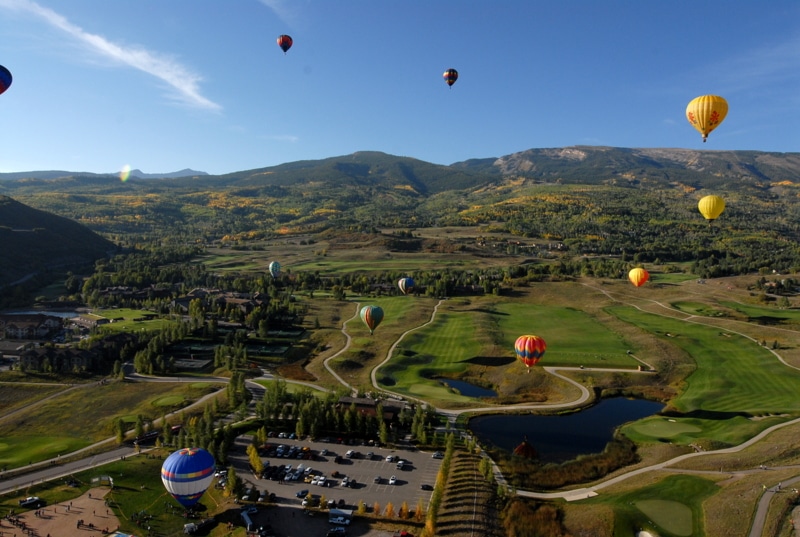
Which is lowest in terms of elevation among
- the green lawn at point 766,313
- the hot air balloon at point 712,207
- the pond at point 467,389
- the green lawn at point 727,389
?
the pond at point 467,389

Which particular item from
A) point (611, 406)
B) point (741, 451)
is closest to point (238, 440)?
point (611, 406)

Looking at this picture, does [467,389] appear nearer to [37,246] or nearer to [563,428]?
[563,428]

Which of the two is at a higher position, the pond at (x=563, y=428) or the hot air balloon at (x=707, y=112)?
the hot air balloon at (x=707, y=112)

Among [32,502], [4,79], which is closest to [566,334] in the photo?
[32,502]

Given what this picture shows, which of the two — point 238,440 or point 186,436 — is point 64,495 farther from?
point 238,440

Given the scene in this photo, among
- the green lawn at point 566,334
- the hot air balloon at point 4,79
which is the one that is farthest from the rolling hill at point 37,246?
the green lawn at point 566,334

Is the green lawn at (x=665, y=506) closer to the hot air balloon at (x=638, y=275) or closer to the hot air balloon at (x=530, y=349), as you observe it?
the hot air balloon at (x=530, y=349)

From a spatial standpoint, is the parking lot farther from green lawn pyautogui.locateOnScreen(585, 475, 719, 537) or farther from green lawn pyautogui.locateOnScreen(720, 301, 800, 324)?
green lawn pyautogui.locateOnScreen(720, 301, 800, 324)

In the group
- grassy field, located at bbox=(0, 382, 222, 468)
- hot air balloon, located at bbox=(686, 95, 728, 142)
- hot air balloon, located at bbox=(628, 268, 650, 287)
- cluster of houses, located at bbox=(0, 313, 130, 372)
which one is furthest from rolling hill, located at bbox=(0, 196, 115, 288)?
hot air balloon, located at bbox=(686, 95, 728, 142)
